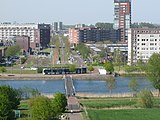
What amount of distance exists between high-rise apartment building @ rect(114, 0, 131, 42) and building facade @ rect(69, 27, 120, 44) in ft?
2.56

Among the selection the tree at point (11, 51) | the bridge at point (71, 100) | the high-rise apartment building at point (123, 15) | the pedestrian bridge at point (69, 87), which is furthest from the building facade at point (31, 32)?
the bridge at point (71, 100)

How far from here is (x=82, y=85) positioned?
69.1 feet

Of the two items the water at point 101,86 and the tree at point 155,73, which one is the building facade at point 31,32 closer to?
the water at point 101,86

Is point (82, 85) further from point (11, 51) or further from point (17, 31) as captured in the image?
point (17, 31)

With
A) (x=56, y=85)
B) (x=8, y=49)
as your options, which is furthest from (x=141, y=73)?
(x=8, y=49)

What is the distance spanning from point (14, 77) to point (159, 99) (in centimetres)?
1060

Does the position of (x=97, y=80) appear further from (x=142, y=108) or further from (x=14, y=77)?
(x=142, y=108)

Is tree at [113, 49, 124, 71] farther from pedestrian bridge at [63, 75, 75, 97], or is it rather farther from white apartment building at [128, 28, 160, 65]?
pedestrian bridge at [63, 75, 75, 97]

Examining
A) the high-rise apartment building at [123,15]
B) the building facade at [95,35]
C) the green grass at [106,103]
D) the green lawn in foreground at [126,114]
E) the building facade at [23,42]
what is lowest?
the green grass at [106,103]

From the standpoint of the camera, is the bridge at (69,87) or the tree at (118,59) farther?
the tree at (118,59)

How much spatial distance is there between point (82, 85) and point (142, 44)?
982cm

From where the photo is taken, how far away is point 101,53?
111ft

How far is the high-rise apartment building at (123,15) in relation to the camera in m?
48.1

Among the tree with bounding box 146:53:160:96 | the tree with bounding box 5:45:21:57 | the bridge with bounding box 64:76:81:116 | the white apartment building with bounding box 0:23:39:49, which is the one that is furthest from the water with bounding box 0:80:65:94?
the white apartment building with bounding box 0:23:39:49
